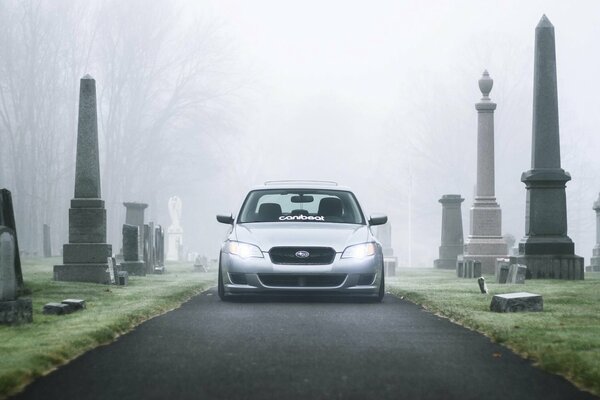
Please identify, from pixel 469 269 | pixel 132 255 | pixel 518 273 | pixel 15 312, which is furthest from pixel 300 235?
pixel 132 255

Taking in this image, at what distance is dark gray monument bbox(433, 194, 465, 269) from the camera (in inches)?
1380

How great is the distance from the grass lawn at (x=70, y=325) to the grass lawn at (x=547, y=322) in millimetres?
3552

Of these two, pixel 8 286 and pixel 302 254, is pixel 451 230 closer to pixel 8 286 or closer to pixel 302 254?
pixel 302 254

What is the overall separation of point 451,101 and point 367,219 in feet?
171

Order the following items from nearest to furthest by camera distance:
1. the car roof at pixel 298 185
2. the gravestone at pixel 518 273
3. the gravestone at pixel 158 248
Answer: the car roof at pixel 298 185 < the gravestone at pixel 518 273 < the gravestone at pixel 158 248

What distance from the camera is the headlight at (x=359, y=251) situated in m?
14.8

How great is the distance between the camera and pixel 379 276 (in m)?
15.1

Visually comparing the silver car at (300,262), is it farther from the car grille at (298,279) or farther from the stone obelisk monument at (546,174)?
the stone obelisk monument at (546,174)

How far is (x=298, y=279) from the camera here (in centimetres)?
1473

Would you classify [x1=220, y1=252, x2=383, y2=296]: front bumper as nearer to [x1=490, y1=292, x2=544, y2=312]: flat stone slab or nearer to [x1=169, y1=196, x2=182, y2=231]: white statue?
[x1=490, y1=292, x2=544, y2=312]: flat stone slab

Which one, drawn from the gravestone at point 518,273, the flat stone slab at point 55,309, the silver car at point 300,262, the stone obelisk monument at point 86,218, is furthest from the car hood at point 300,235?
the stone obelisk monument at point 86,218

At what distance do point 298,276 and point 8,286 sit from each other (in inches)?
166

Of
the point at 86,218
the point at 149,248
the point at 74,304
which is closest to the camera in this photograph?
the point at 74,304

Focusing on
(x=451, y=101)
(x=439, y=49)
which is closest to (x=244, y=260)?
(x=451, y=101)
